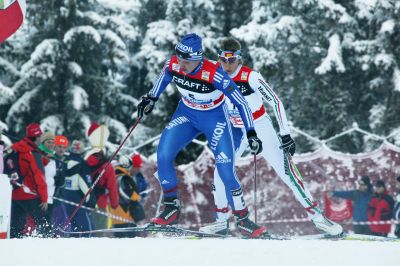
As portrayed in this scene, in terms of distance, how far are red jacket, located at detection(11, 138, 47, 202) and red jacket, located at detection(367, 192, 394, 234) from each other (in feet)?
17.6

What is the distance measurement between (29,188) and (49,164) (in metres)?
0.63

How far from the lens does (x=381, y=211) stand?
12445mm

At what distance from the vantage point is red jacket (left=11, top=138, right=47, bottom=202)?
31.0 feet

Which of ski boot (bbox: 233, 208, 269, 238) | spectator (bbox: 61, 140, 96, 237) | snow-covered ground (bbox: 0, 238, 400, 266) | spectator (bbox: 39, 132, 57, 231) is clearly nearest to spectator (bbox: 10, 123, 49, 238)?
spectator (bbox: 39, 132, 57, 231)

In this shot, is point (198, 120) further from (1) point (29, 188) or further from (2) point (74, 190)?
(2) point (74, 190)

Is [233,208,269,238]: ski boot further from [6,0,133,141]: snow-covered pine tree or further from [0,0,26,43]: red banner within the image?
[6,0,133,141]: snow-covered pine tree

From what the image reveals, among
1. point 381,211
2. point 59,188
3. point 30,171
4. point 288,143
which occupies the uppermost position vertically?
point 288,143

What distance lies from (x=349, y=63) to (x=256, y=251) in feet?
51.9

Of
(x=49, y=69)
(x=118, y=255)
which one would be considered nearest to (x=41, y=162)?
(x=118, y=255)

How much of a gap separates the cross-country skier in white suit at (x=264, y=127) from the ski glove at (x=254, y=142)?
1.48 ft

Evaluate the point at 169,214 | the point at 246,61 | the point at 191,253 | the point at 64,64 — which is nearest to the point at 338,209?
the point at 169,214

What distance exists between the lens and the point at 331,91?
20516 millimetres

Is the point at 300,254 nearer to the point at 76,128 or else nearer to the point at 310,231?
the point at 310,231

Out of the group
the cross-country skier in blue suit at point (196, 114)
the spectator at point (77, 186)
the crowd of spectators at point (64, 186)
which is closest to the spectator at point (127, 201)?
the crowd of spectators at point (64, 186)
